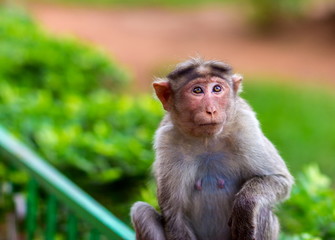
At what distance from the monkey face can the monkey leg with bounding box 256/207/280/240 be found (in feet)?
1.47

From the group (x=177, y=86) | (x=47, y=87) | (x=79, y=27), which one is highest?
(x=177, y=86)

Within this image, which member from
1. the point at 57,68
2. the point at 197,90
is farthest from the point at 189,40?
the point at 197,90

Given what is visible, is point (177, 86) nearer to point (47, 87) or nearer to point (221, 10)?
point (47, 87)

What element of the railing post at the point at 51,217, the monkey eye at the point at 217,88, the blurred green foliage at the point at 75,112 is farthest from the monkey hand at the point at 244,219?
the blurred green foliage at the point at 75,112

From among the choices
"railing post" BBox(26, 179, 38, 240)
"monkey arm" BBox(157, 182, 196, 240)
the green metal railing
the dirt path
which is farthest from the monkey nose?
the dirt path

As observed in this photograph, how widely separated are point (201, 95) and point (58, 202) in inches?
60.1

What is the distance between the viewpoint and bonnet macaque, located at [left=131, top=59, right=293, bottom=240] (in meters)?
3.54

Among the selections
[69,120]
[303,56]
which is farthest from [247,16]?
[69,120]

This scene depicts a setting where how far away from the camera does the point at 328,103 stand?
11539 mm

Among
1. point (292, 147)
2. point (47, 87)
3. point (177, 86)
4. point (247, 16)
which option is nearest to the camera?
point (177, 86)

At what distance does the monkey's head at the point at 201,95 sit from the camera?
3.42 meters

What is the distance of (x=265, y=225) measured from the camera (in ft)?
11.5

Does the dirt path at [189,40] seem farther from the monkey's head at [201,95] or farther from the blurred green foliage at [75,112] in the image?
A: the monkey's head at [201,95]

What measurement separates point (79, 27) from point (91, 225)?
17.5 metres
